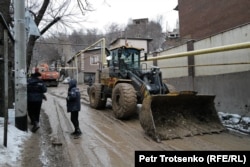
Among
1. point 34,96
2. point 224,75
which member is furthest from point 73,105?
point 224,75

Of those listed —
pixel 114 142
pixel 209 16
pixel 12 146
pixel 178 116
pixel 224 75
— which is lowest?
pixel 114 142

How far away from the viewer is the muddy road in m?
7.01

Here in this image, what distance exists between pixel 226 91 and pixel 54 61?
5985 centimetres

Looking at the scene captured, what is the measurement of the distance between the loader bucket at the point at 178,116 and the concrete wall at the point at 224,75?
230 cm

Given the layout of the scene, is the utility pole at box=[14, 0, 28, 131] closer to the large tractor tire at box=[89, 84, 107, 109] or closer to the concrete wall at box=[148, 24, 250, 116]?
the large tractor tire at box=[89, 84, 107, 109]

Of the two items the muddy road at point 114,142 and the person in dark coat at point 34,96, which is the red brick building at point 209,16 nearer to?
the muddy road at point 114,142

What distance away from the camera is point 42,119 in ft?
37.6

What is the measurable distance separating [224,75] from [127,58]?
387cm

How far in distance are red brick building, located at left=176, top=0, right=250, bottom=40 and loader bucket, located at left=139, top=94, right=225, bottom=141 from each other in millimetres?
15794

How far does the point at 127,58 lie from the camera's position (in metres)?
13.7

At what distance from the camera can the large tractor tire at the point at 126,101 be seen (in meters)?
11.3

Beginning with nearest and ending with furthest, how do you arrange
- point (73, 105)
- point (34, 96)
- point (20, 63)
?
point (20, 63), point (34, 96), point (73, 105)

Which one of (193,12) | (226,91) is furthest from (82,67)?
(226,91)

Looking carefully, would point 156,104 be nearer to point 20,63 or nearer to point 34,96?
point 34,96
